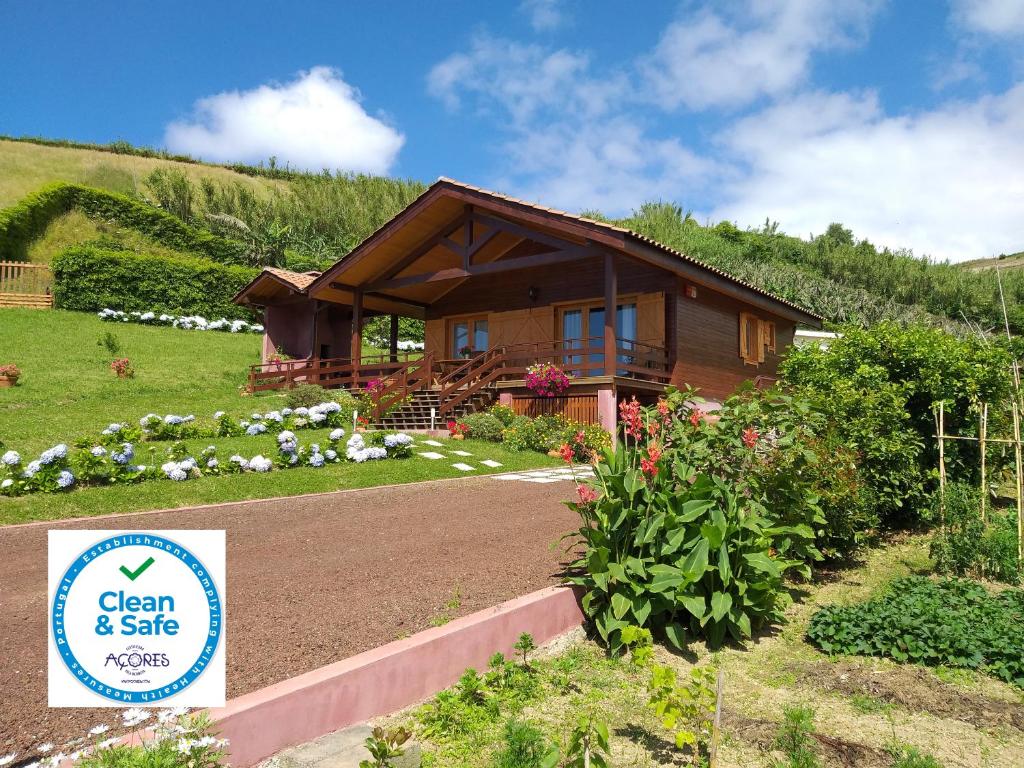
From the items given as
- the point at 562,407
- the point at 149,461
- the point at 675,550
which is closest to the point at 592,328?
the point at 562,407

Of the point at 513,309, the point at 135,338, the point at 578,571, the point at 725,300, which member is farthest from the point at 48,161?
the point at 578,571

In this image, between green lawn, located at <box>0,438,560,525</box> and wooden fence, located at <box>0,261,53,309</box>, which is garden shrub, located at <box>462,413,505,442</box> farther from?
wooden fence, located at <box>0,261,53,309</box>

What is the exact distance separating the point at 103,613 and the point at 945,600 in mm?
4972

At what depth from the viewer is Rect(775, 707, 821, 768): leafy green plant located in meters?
2.86

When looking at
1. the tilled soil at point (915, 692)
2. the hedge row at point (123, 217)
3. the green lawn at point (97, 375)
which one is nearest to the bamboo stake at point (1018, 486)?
the tilled soil at point (915, 692)

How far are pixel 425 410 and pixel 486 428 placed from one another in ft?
7.36

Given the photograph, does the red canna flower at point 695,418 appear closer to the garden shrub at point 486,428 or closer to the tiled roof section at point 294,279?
the garden shrub at point 486,428

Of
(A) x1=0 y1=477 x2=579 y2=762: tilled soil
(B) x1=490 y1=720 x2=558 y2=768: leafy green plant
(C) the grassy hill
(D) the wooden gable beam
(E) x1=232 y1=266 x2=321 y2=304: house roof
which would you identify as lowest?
(B) x1=490 y1=720 x2=558 y2=768: leafy green plant

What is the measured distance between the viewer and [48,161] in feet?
177

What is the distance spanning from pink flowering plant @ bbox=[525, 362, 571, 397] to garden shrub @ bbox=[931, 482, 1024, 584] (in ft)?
30.1

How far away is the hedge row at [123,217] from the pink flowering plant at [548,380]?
82.4 feet

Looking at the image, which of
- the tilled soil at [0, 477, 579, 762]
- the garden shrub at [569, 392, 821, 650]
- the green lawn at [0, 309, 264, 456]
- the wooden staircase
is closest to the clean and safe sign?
the tilled soil at [0, 477, 579, 762]

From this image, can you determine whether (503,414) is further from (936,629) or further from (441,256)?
(936,629)

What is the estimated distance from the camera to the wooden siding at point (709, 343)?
16281 mm
